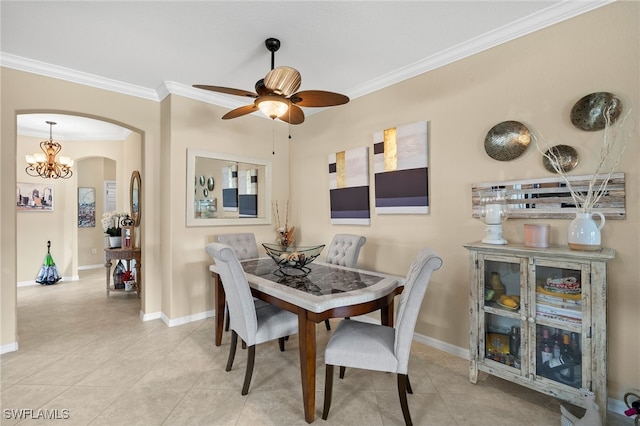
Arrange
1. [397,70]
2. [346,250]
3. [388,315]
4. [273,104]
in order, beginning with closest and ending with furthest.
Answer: [273,104]
[388,315]
[397,70]
[346,250]

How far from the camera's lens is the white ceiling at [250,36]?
2.11m

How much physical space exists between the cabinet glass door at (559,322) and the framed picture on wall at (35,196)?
743 cm

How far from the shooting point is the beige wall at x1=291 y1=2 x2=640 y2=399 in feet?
6.15

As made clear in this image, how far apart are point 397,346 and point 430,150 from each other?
1917 mm

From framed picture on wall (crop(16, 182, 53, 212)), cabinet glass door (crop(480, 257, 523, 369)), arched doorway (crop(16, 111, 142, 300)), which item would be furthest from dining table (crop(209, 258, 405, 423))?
framed picture on wall (crop(16, 182, 53, 212))

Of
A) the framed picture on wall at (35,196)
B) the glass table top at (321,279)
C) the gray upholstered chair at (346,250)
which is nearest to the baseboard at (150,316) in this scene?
the glass table top at (321,279)

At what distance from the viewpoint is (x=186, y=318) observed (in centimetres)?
348

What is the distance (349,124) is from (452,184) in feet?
5.13

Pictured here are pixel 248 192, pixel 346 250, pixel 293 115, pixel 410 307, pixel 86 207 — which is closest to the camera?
pixel 410 307

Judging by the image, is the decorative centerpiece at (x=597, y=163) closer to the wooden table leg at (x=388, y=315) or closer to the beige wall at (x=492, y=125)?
the beige wall at (x=492, y=125)

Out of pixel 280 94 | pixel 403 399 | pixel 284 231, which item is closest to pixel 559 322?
pixel 403 399

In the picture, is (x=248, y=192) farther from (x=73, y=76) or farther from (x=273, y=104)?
(x=73, y=76)

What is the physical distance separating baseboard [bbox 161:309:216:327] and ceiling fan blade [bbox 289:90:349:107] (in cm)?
281

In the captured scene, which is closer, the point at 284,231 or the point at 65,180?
the point at 284,231
